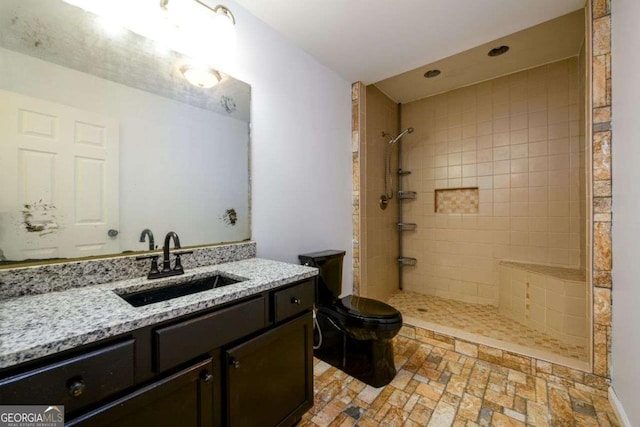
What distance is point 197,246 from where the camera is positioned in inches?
57.4

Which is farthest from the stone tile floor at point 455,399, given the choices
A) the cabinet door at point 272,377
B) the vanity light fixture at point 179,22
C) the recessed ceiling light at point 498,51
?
the recessed ceiling light at point 498,51

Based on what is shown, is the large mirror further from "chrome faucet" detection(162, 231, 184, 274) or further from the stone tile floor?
the stone tile floor

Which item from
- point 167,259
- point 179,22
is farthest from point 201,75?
point 167,259

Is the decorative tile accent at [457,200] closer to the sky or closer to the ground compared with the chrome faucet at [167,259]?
closer to the sky

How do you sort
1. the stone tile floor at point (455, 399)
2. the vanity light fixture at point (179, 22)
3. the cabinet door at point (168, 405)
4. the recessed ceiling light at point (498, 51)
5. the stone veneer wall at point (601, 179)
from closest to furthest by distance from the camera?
the cabinet door at point (168, 405) → the vanity light fixture at point (179, 22) → the stone tile floor at point (455, 399) → the stone veneer wall at point (601, 179) → the recessed ceiling light at point (498, 51)

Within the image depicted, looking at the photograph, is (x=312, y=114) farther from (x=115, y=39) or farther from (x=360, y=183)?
(x=115, y=39)

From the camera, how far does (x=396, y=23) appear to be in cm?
178

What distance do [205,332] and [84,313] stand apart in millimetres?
344

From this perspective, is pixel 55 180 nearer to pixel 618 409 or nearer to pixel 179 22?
pixel 179 22

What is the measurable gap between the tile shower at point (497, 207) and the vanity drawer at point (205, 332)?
5.57 feet

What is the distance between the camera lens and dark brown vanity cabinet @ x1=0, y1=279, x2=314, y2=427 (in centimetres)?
64

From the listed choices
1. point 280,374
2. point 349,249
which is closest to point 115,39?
point 280,374

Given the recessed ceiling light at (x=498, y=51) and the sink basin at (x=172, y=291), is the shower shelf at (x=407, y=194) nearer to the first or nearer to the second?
the recessed ceiling light at (x=498, y=51)

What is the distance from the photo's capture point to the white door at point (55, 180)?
0.95 m
